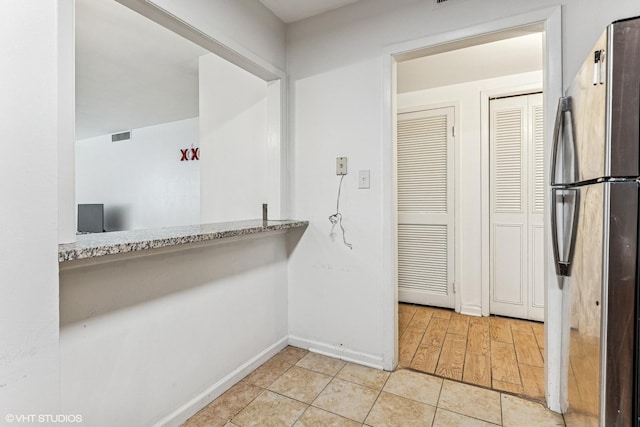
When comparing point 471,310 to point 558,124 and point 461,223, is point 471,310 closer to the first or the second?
point 461,223

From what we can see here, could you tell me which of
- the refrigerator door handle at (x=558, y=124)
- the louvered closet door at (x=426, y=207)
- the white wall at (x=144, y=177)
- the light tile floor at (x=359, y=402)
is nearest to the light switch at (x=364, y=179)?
the refrigerator door handle at (x=558, y=124)

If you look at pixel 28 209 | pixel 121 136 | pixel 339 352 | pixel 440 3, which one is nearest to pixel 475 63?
pixel 440 3

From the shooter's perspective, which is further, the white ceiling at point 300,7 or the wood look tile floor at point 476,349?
the white ceiling at point 300,7

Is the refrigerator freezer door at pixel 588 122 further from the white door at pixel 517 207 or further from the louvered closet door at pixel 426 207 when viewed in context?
the louvered closet door at pixel 426 207

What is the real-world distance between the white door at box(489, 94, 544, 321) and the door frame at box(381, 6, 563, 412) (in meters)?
1.44

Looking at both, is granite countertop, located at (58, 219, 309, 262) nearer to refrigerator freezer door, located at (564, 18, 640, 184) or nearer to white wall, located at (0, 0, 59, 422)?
white wall, located at (0, 0, 59, 422)

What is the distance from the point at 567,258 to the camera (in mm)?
1455

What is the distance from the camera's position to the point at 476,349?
91.7 inches

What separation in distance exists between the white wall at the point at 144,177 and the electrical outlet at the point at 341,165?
3.09m

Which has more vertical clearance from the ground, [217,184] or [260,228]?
[217,184]

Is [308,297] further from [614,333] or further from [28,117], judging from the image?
[28,117]

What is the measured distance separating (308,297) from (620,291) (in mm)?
1737

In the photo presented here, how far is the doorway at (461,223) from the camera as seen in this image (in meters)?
2.37

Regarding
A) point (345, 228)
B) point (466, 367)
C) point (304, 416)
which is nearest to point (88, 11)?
point (345, 228)
